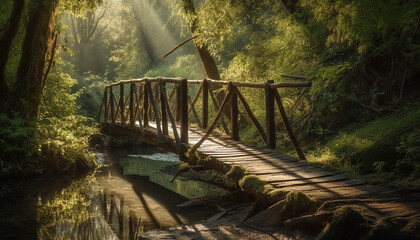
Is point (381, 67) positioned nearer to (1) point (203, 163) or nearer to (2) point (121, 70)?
(1) point (203, 163)

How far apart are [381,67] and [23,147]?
7.82 m

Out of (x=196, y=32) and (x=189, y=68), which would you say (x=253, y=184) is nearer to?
(x=196, y=32)

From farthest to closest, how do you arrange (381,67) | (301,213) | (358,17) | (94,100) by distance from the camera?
(94,100) < (381,67) < (358,17) < (301,213)

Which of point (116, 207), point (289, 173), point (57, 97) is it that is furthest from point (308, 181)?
point (57, 97)

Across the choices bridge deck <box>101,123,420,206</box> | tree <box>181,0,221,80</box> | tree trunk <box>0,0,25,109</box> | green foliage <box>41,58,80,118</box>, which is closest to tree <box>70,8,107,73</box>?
green foliage <box>41,58,80,118</box>

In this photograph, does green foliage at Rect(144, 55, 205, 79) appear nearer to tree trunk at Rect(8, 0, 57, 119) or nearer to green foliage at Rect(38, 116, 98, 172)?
green foliage at Rect(38, 116, 98, 172)

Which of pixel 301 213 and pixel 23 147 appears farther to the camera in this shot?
pixel 23 147

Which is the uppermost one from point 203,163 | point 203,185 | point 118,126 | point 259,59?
point 259,59

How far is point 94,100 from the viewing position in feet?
71.9

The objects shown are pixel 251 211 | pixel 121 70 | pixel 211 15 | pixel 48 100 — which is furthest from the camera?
pixel 121 70

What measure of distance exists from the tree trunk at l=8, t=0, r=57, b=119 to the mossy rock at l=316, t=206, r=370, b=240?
27.4 ft

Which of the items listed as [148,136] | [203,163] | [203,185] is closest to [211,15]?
[148,136]

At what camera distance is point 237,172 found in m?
5.66

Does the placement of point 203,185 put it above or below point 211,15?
below
